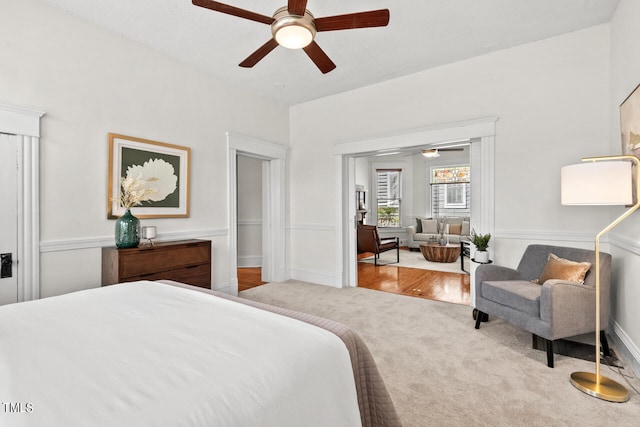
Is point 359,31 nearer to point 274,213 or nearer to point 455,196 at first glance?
point 274,213

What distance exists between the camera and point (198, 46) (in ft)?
10.8

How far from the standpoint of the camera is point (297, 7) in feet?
Answer: 6.68

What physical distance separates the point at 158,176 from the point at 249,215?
2.95m

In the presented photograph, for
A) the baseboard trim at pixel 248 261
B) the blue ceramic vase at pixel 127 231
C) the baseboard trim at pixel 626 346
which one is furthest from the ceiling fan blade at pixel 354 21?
the baseboard trim at pixel 248 261

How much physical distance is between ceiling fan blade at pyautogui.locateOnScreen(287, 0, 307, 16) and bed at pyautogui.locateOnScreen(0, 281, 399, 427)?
1.88m

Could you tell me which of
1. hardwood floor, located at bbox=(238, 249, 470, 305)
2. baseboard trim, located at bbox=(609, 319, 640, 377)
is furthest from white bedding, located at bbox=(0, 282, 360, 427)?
hardwood floor, located at bbox=(238, 249, 470, 305)

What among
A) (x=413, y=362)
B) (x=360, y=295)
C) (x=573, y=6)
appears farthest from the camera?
(x=360, y=295)

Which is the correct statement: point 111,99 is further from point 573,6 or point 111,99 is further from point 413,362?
point 573,6

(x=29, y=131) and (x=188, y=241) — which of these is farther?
(x=188, y=241)

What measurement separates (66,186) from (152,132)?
1.00 metres

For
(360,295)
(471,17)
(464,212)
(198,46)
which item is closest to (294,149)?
(198,46)

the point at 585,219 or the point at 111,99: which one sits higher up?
the point at 111,99

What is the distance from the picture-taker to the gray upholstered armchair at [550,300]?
225cm

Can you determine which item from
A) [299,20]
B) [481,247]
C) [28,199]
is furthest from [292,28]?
[481,247]
